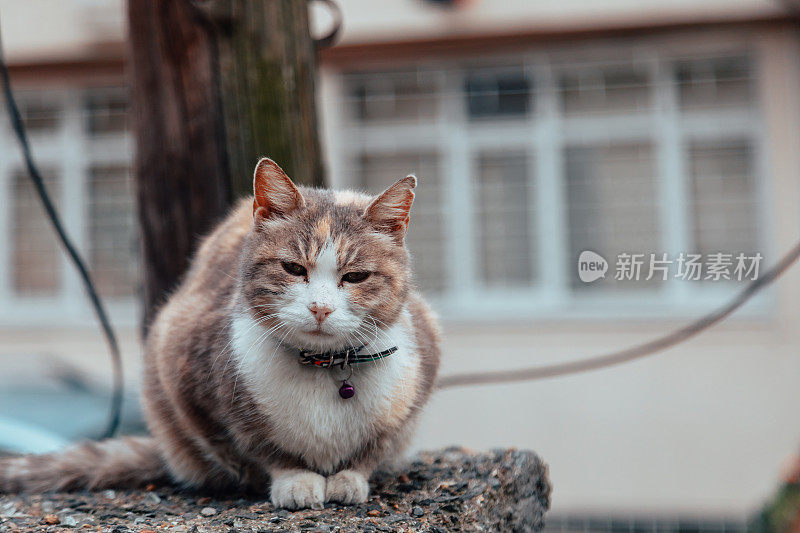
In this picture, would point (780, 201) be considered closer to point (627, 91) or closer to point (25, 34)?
point (627, 91)

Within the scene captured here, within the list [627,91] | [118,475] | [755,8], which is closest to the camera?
[118,475]

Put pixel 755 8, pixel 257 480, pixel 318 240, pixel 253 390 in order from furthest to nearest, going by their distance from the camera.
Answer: pixel 755 8
pixel 257 480
pixel 253 390
pixel 318 240

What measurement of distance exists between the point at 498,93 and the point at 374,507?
5208 mm

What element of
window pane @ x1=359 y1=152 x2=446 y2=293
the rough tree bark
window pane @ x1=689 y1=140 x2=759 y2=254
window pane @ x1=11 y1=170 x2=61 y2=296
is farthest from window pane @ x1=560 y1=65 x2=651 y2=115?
the rough tree bark

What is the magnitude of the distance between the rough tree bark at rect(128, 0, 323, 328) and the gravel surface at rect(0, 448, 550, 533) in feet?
Result: 2.13

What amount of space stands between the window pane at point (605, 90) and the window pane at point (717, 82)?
0.90 ft

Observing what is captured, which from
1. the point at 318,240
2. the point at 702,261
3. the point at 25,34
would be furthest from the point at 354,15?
the point at 318,240

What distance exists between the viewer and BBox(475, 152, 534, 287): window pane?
21.5ft

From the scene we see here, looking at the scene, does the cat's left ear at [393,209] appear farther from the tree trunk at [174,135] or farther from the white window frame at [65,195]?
the white window frame at [65,195]

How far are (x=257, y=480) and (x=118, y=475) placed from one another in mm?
357

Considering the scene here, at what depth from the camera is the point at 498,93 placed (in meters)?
6.44

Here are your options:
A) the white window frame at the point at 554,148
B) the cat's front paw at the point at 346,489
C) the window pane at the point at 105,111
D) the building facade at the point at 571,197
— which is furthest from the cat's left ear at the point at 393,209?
the window pane at the point at 105,111

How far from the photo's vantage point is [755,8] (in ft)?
19.2

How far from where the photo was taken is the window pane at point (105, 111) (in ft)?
22.5
